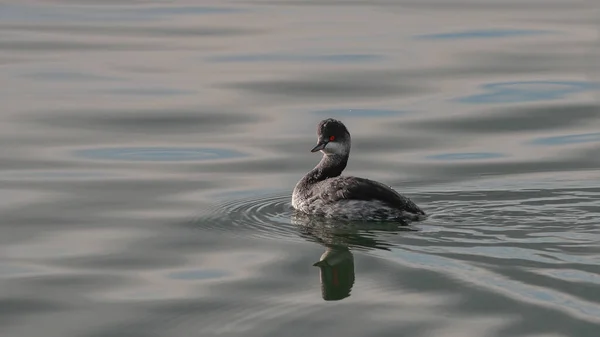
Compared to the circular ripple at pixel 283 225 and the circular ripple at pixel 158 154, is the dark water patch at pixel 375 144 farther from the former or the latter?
the circular ripple at pixel 283 225

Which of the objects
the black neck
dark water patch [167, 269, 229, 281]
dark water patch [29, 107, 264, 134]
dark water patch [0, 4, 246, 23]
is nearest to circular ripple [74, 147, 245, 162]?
dark water patch [29, 107, 264, 134]

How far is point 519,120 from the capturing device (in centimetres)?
1928

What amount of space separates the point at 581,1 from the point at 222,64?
9023 mm

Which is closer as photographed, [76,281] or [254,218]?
[76,281]

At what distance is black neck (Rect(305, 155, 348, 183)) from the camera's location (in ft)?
51.1

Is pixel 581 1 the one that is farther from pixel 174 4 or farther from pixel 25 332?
pixel 25 332

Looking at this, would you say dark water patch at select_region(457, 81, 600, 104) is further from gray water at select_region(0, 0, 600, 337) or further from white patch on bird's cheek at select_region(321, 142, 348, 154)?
white patch on bird's cheek at select_region(321, 142, 348, 154)

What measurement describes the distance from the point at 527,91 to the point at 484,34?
439cm

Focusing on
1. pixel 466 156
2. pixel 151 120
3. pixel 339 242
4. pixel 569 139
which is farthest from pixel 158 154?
pixel 569 139

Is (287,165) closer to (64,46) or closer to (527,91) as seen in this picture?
(527,91)

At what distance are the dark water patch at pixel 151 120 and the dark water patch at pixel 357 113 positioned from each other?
35.8 inches

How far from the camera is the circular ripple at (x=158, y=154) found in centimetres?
1739

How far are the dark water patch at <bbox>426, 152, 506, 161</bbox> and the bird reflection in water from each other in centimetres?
306

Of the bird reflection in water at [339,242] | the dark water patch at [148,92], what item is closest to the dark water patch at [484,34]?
the dark water patch at [148,92]
